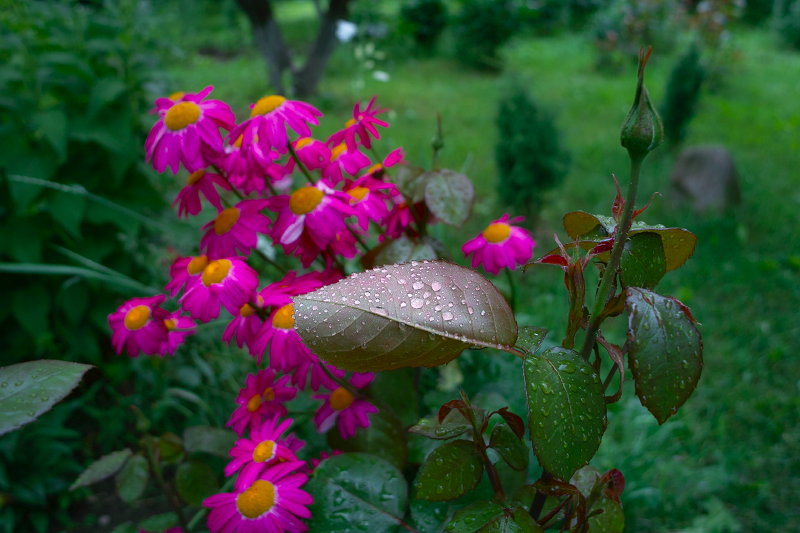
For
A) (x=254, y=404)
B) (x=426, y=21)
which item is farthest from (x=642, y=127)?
(x=426, y=21)

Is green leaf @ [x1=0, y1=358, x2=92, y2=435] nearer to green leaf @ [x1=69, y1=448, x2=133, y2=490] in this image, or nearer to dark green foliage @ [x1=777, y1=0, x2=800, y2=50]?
green leaf @ [x1=69, y1=448, x2=133, y2=490]

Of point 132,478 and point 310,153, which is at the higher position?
point 310,153

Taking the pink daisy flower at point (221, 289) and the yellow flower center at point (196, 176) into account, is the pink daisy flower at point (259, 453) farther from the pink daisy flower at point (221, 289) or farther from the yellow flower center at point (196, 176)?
the yellow flower center at point (196, 176)

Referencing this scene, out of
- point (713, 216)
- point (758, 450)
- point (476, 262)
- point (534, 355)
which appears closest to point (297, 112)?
point (476, 262)

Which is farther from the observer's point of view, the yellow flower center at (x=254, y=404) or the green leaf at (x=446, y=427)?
the yellow flower center at (x=254, y=404)

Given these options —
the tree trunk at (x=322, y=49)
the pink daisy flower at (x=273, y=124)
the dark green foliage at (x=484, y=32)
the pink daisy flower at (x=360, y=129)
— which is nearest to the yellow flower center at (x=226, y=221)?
the pink daisy flower at (x=273, y=124)

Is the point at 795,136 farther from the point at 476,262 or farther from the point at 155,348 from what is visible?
the point at 155,348

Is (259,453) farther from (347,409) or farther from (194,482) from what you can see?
(194,482)

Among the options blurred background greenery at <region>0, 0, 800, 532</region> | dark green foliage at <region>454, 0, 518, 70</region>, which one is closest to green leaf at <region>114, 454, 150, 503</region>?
blurred background greenery at <region>0, 0, 800, 532</region>

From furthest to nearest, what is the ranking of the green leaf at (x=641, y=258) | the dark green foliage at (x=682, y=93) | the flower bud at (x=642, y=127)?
1. the dark green foliage at (x=682, y=93)
2. the green leaf at (x=641, y=258)
3. the flower bud at (x=642, y=127)
